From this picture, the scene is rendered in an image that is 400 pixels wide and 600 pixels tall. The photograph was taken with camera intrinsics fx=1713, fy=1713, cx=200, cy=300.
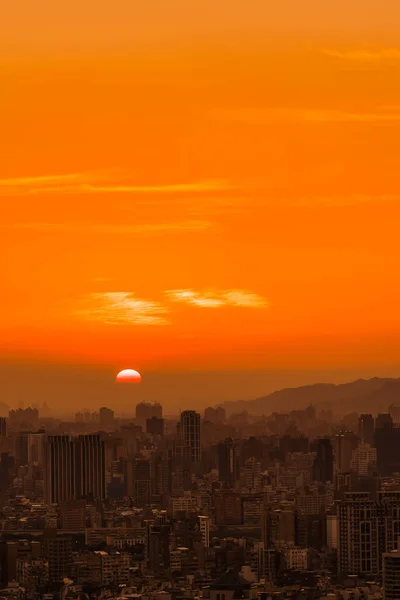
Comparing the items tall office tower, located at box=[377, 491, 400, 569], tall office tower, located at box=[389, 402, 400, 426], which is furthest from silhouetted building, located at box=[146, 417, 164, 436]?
tall office tower, located at box=[377, 491, 400, 569]

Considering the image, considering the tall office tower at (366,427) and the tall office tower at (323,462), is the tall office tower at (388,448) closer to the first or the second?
the tall office tower at (366,427)

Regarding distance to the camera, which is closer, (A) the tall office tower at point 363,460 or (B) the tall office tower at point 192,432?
(A) the tall office tower at point 363,460

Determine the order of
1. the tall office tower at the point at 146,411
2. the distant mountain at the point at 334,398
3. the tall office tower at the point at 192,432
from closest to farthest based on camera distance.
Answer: the distant mountain at the point at 334,398
the tall office tower at the point at 146,411
the tall office tower at the point at 192,432

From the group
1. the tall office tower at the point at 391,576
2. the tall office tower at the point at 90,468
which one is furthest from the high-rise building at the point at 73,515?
the tall office tower at the point at 391,576

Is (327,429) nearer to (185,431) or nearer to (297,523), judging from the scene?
(185,431)

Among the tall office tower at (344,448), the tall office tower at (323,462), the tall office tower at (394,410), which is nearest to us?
the tall office tower at (323,462)

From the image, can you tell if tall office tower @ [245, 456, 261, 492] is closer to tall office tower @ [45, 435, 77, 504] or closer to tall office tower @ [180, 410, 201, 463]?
tall office tower @ [180, 410, 201, 463]
